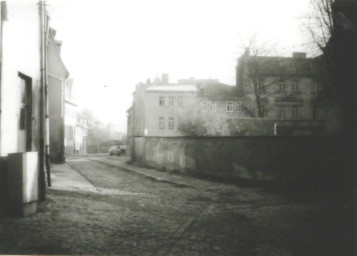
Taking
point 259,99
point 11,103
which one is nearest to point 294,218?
point 11,103

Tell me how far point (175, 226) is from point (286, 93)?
54.6 ft

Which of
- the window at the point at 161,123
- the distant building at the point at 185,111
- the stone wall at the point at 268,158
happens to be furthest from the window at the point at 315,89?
the window at the point at 161,123

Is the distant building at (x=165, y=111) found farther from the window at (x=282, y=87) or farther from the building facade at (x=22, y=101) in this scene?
the building facade at (x=22, y=101)

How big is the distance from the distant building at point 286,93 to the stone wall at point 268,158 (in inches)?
51.1

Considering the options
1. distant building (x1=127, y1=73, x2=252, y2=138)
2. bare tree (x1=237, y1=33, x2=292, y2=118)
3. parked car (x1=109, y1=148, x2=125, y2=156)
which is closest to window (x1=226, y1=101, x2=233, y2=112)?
distant building (x1=127, y1=73, x2=252, y2=138)

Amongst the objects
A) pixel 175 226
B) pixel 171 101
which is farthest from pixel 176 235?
pixel 171 101

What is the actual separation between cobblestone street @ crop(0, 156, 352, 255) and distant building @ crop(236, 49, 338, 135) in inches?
199

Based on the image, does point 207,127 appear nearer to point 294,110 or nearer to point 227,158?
point 294,110

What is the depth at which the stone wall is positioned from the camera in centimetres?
1062

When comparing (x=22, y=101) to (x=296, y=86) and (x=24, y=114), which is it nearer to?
(x=24, y=114)

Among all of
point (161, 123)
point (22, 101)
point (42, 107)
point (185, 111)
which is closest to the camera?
point (22, 101)

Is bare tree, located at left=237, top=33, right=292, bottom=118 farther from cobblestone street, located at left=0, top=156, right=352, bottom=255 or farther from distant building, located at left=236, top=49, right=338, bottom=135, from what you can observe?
cobblestone street, located at left=0, top=156, right=352, bottom=255

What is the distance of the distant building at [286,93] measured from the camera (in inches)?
527

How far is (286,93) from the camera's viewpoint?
21141 mm
